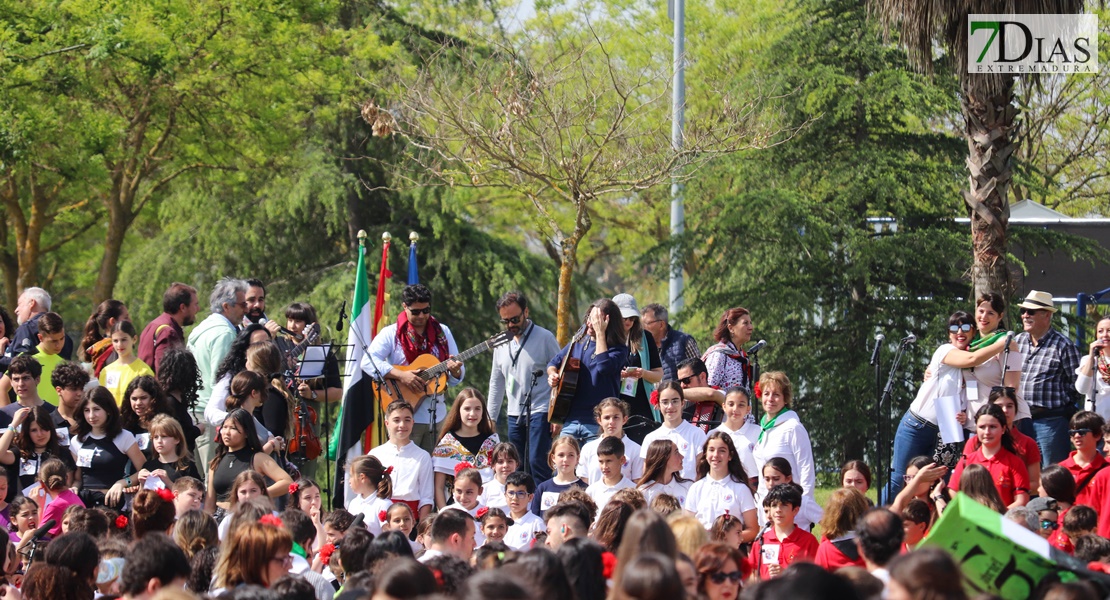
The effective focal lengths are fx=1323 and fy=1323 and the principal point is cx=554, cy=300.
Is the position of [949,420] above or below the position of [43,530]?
above

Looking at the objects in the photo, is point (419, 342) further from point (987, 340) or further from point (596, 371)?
point (987, 340)

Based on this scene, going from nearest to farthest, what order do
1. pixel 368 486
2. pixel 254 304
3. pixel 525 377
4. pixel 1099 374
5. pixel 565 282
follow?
pixel 368 486
pixel 1099 374
pixel 525 377
pixel 254 304
pixel 565 282

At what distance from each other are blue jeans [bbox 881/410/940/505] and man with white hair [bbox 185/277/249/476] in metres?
5.04

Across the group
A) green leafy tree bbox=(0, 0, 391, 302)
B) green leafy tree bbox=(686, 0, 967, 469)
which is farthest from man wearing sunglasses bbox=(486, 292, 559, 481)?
green leafy tree bbox=(0, 0, 391, 302)

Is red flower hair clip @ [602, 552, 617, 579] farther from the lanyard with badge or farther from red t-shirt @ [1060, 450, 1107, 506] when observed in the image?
the lanyard with badge

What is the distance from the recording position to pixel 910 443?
9.72 metres

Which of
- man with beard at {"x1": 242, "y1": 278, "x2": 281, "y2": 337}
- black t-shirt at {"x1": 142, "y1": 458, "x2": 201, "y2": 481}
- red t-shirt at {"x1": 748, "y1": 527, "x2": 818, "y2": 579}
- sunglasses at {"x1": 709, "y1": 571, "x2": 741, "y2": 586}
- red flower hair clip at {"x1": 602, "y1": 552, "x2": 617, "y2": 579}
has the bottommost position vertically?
red t-shirt at {"x1": 748, "y1": 527, "x2": 818, "y2": 579}

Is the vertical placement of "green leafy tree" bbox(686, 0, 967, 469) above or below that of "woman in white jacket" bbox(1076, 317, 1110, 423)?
above

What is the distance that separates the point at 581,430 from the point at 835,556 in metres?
3.08

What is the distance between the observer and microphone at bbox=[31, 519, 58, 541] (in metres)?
7.35

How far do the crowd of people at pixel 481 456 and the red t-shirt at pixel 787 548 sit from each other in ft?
0.05

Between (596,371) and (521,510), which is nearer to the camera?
(521,510)

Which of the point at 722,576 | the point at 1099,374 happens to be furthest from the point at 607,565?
the point at 1099,374

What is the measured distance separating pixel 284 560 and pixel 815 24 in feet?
39.1
